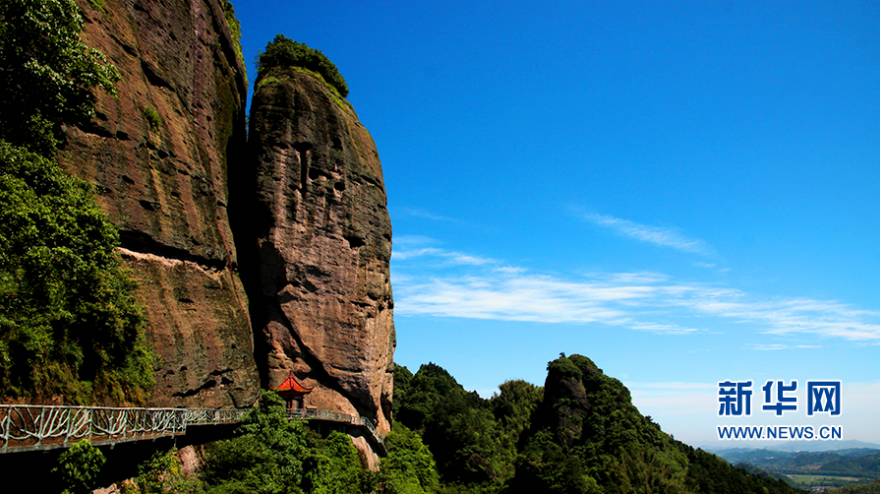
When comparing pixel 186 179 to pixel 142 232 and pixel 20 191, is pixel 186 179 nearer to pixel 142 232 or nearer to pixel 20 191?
pixel 142 232

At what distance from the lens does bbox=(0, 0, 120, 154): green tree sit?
17547 mm

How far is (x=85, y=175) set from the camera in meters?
20.4

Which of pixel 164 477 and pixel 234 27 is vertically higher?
pixel 234 27

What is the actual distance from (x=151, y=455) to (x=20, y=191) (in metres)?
9.62

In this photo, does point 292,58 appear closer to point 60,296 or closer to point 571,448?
point 60,296

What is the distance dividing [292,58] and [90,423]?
31011 mm

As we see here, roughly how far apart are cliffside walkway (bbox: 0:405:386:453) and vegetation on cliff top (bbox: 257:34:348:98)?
25.7m

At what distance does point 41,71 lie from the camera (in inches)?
714

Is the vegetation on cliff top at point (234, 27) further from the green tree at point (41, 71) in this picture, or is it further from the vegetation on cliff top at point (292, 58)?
the green tree at point (41, 71)

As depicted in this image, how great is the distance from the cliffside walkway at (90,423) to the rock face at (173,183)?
146 cm

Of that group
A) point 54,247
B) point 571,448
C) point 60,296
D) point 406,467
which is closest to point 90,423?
point 60,296

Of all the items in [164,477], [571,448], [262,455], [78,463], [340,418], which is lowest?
[571,448]

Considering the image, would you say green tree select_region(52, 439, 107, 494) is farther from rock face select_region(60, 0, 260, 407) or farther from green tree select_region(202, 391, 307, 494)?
green tree select_region(202, 391, 307, 494)

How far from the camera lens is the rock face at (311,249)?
3262cm
